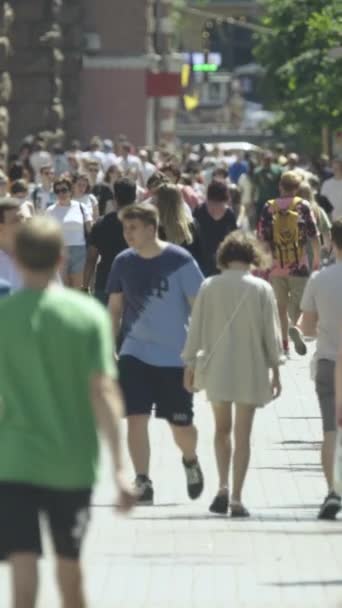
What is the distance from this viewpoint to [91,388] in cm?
754

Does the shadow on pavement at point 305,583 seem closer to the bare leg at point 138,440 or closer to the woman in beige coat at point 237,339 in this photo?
the woman in beige coat at point 237,339

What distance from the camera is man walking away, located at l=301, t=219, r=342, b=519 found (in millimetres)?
12375

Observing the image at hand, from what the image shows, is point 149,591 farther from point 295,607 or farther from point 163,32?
point 163,32

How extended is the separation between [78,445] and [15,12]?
4532cm

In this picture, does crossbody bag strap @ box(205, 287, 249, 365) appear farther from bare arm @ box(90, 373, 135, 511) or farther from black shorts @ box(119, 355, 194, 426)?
bare arm @ box(90, 373, 135, 511)

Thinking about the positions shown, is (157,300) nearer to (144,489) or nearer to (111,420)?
(144,489)

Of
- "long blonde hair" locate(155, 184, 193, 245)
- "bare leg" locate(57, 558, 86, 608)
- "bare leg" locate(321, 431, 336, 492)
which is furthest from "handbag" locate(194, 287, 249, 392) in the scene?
"bare leg" locate(57, 558, 86, 608)

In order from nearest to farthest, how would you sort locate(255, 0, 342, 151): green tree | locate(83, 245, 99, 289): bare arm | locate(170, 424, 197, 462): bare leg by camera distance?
locate(170, 424, 197, 462): bare leg
locate(83, 245, 99, 289): bare arm
locate(255, 0, 342, 151): green tree

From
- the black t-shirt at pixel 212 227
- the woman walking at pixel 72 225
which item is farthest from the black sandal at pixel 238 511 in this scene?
the woman walking at pixel 72 225

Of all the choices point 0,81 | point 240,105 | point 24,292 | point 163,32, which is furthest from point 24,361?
point 240,105

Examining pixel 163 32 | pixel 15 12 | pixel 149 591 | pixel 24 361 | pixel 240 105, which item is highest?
pixel 24 361

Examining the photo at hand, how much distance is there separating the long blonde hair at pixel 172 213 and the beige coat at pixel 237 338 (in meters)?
2.98

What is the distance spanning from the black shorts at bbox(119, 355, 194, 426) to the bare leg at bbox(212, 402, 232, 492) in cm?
43

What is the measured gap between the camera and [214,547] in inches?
450
